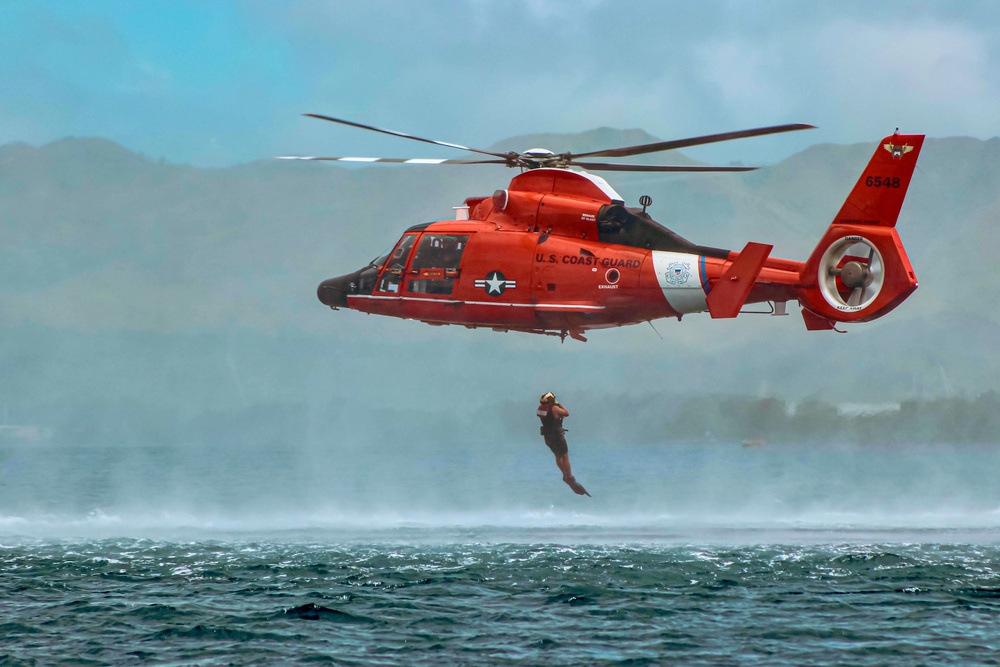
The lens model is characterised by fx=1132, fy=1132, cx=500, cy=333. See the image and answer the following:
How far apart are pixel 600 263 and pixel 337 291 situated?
20.3ft

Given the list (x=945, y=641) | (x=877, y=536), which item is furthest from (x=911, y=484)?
(x=945, y=641)

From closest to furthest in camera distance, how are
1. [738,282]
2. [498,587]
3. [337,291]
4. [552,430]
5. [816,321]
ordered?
[498,587]
[738,282]
[816,321]
[337,291]
[552,430]

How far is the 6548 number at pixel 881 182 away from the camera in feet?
63.9

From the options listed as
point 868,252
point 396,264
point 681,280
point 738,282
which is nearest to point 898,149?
point 868,252

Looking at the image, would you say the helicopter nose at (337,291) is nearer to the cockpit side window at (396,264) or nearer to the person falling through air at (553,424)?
the cockpit side window at (396,264)

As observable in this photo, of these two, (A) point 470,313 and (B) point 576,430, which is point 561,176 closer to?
(A) point 470,313

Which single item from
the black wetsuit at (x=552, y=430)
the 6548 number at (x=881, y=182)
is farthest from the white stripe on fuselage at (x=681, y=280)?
the black wetsuit at (x=552, y=430)

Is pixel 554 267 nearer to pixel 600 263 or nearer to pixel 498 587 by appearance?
pixel 600 263

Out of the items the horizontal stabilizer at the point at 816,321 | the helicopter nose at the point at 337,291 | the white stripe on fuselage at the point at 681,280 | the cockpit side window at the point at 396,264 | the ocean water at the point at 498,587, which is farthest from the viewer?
the helicopter nose at the point at 337,291

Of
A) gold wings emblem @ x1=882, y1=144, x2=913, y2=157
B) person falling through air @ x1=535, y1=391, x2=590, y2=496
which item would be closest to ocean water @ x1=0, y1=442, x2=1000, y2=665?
person falling through air @ x1=535, y1=391, x2=590, y2=496

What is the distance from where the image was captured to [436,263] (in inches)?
896

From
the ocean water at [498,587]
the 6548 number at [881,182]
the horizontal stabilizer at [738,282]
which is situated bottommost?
the ocean water at [498,587]

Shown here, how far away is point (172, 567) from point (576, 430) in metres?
94.3

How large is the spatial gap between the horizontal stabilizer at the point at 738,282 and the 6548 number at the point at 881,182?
2077 mm
